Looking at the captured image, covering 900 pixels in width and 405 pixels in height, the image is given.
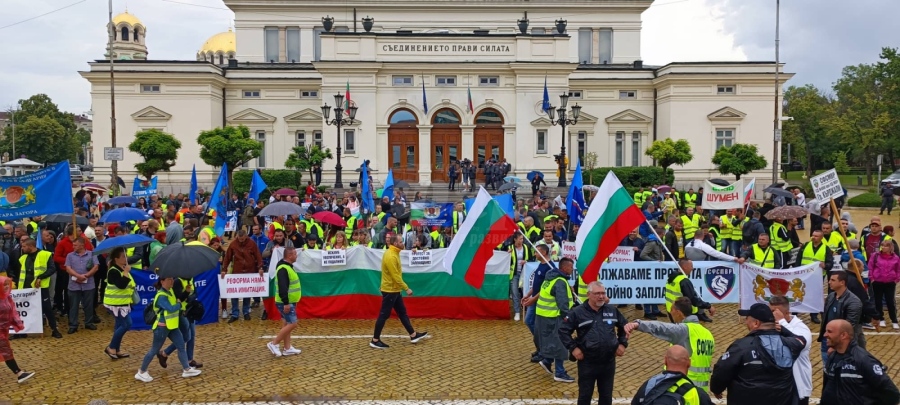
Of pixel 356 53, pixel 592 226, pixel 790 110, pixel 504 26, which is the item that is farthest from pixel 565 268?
pixel 790 110

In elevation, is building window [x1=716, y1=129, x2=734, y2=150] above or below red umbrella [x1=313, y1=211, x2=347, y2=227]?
above

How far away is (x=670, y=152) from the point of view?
122 ft

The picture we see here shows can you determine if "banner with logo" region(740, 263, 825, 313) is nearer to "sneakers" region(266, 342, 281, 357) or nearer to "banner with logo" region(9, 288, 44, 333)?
"sneakers" region(266, 342, 281, 357)

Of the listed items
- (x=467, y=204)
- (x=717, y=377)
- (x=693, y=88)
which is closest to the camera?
(x=717, y=377)

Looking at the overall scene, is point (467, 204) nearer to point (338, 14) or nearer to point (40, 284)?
point (40, 284)

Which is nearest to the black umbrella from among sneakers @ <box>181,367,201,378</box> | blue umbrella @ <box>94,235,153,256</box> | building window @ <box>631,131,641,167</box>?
sneakers @ <box>181,367,201,378</box>

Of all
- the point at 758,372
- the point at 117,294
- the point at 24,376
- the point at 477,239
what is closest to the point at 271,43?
the point at 117,294

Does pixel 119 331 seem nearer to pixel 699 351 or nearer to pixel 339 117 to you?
pixel 699 351

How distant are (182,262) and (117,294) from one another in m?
1.96

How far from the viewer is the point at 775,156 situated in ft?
120

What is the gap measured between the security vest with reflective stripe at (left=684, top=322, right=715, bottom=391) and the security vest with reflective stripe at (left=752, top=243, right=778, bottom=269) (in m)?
7.11

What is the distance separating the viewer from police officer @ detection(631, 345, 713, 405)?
5.03m

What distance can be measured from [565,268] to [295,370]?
13.7ft

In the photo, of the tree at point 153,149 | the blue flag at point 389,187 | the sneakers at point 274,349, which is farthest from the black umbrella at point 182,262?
the tree at point 153,149
